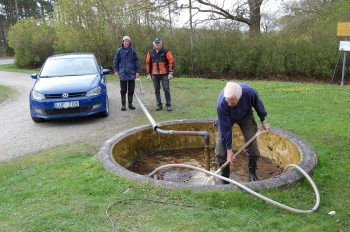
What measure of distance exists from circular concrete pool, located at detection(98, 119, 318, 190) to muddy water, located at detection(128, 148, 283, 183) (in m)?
0.13

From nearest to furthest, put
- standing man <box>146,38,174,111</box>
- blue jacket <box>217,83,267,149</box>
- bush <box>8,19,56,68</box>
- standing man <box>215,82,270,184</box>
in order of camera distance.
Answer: standing man <box>215,82,270,184</box>, blue jacket <box>217,83,267,149</box>, standing man <box>146,38,174,111</box>, bush <box>8,19,56,68</box>

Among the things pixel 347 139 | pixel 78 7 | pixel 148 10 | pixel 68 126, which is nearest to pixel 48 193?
pixel 68 126

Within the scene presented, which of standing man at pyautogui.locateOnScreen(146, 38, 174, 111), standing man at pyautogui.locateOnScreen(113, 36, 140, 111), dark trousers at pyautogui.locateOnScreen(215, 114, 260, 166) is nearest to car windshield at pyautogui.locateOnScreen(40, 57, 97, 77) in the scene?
standing man at pyautogui.locateOnScreen(113, 36, 140, 111)

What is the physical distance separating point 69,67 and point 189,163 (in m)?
4.68

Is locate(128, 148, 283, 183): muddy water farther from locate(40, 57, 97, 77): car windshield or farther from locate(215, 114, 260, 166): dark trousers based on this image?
locate(40, 57, 97, 77): car windshield

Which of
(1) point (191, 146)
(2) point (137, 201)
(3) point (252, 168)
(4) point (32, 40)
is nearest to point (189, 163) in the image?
(1) point (191, 146)

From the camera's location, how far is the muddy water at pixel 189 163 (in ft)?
19.8

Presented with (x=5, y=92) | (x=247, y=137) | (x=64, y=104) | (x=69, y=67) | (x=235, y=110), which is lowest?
(x=5, y=92)

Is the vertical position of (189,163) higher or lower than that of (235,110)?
lower

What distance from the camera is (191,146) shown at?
7.58 meters

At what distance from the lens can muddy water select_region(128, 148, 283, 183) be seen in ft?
19.8

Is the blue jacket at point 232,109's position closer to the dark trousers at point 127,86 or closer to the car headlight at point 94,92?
the car headlight at point 94,92

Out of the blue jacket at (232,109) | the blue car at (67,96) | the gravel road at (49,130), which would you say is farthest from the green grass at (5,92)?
the blue jacket at (232,109)

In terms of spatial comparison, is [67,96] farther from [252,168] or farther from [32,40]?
[32,40]
